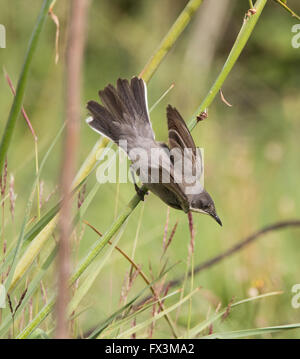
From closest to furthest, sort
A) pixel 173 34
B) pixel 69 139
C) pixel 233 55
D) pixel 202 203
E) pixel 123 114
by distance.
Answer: pixel 69 139 → pixel 233 55 → pixel 173 34 → pixel 123 114 → pixel 202 203

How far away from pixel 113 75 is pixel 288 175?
2308mm

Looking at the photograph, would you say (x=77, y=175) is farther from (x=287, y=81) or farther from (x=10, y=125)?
(x=287, y=81)

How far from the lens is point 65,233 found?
0.80 metres

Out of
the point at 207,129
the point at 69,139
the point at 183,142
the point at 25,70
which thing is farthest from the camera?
the point at 207,129

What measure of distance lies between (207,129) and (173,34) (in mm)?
4412

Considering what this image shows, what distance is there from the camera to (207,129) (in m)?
6.25

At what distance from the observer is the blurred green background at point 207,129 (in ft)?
12.0

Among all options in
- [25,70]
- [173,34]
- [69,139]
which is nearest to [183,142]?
[173,34]

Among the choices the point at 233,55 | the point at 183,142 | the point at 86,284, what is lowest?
the point at 86,284

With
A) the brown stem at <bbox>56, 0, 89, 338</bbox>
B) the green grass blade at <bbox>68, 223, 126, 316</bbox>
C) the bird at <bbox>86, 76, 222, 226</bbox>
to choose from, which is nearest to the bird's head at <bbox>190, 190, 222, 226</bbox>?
the bird at <bbox>86, 76, 222, 226</bbox>

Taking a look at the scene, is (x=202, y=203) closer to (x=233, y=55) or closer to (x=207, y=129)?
(x=233, y=55)

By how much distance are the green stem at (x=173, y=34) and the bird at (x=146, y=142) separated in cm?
7

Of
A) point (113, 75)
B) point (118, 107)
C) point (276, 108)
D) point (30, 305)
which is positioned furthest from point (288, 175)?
point (30, 305)

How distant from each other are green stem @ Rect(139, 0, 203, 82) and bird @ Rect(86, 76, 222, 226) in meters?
0.07
